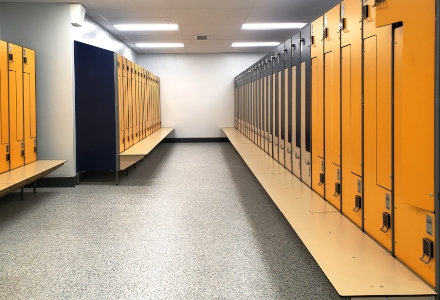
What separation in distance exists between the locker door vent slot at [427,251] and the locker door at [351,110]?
897mm

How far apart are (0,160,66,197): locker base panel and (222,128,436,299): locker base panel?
8.78ft

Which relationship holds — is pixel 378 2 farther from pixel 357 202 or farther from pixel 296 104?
pixel 296 104

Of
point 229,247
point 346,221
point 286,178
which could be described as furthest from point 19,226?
point 346,221

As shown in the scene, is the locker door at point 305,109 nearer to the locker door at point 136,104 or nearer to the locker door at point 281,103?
the locker door at point 281,103

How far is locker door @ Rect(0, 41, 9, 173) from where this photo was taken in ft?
18.7

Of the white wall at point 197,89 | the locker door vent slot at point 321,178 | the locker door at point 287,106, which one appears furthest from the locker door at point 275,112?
the white wall at point 197,89

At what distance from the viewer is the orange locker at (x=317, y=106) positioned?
13.4 feet

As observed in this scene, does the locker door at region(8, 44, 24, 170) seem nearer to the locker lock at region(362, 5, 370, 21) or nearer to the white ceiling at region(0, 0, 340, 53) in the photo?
the white ceiling at region(0, 0, 340, 53)

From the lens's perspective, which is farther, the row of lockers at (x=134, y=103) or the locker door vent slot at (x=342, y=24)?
the row of lockers at (x=134, y=103)

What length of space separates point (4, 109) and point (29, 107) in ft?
2.93

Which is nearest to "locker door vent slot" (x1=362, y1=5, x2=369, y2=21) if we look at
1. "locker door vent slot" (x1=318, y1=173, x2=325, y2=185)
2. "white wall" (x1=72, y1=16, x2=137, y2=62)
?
"locker door vent slot" (x1=318, y1=173, x2=325, y2=185)

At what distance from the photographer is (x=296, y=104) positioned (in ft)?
17.0

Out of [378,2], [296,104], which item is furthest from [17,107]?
[378,2]

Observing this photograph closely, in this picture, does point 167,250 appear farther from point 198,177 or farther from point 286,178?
point 198,177
